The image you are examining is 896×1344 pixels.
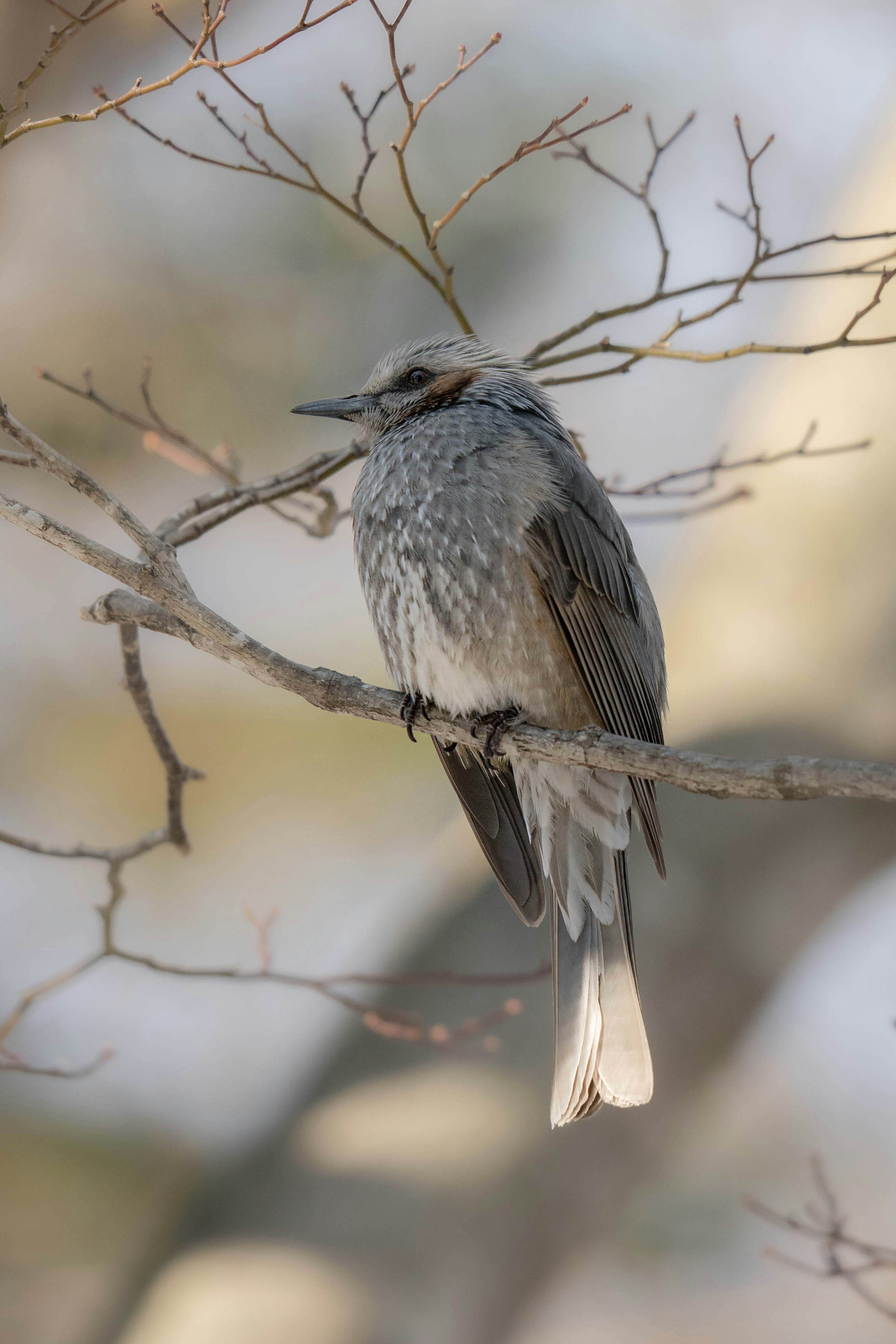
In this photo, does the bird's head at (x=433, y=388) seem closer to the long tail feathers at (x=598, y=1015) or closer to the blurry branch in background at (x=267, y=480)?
the blurry branch in background at (x=267, y=480)

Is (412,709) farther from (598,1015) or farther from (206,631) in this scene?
(598,1015)

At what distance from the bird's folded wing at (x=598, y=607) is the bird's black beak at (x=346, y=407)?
0.61m

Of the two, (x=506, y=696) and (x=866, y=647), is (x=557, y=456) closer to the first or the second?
(x=506, y=696)

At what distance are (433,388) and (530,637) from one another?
0.86 m

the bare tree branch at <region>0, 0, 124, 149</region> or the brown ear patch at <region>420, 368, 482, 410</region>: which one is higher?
the brown ear patch at <region>420, 368, 482, 410</region>

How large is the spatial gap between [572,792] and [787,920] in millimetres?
1568

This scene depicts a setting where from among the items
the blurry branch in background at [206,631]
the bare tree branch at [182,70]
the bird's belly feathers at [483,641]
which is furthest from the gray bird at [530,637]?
the bare tree branch at [182,70]

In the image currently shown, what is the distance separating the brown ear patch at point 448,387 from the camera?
2.76m

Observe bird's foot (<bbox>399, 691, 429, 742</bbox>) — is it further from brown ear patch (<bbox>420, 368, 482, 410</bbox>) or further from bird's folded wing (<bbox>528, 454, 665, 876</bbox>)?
brown ear patch (<bbox>420, 368, 482, 410</bbox>)

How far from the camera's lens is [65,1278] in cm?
535

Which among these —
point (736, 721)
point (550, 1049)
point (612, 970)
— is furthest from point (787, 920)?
point (612, 970)

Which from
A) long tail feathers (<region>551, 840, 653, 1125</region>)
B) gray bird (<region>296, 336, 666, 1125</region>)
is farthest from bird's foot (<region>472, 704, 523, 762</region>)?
long tail feathers (<region>551, 840, 653, 1125</region>)

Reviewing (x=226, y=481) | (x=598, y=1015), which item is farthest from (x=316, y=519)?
(x=598, y=1015)

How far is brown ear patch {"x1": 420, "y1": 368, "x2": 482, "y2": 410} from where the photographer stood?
2756mm
